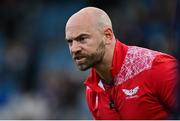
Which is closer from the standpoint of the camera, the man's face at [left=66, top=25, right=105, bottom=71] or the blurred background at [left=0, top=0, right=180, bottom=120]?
the man's face at [left=66, top=25, right=105, bottom=71]

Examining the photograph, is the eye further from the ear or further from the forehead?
the ear

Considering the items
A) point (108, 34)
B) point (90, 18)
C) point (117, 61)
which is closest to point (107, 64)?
point (117, 61)

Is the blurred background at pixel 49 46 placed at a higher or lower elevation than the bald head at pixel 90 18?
lower

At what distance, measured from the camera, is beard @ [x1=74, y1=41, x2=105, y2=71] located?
3483 millimetres

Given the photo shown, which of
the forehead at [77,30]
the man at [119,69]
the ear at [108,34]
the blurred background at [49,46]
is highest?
the forehead at [77,30]

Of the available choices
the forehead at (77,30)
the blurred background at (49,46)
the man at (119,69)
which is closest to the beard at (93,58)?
the man at (119,69)

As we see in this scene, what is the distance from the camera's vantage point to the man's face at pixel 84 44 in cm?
343

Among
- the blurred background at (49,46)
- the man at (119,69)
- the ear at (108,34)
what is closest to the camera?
the man at (119,69)

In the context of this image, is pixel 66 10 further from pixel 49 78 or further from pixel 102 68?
pixel 102 68

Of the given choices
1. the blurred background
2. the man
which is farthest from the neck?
the blurred background

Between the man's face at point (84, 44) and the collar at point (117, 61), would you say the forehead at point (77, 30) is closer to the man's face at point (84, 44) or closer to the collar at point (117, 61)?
the man's face at point (84, 44)

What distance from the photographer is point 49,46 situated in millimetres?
8594

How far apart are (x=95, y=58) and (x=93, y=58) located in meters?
0.01

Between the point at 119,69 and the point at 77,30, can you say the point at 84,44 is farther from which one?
the point at 119,69
